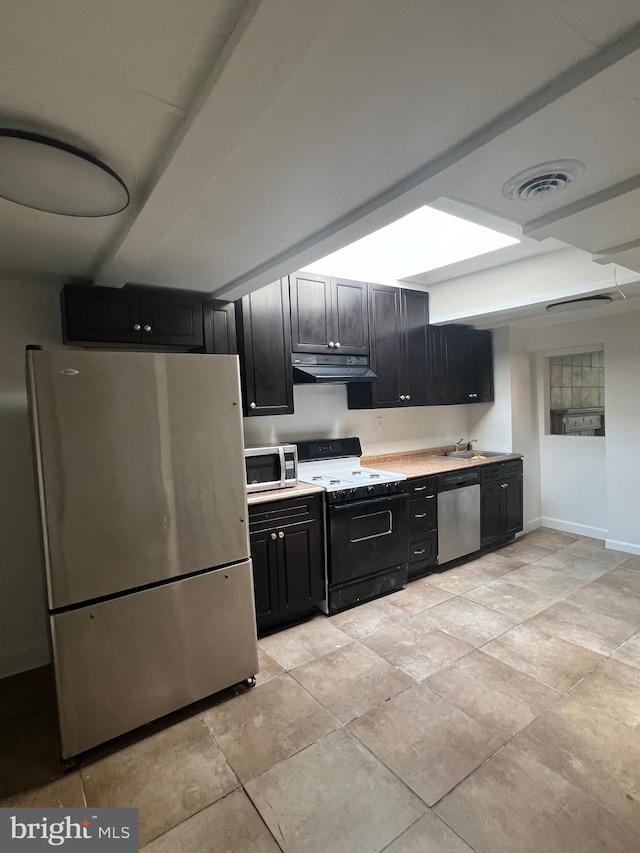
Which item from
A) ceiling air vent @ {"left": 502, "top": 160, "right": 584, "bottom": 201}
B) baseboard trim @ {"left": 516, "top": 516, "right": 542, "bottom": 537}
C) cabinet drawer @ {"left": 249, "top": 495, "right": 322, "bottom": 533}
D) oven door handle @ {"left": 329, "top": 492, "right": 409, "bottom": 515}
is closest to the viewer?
ceiling air vent @ {"left": 502, "top": 160, "right": 584, "bottom": 201}

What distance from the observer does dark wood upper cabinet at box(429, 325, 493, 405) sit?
404cm

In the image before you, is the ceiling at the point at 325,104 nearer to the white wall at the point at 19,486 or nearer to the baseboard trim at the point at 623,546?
the white wall at the point at 19,486

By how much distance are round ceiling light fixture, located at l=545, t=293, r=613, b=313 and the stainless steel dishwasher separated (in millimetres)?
1545

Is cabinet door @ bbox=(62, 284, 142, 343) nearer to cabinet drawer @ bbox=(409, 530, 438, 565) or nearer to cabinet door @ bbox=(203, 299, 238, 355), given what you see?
cabinet door @ bbox=(203, 299, 238, 355)

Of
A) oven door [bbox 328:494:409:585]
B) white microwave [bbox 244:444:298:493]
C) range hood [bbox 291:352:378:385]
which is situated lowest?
oven door [bbox 328:494:409:585]

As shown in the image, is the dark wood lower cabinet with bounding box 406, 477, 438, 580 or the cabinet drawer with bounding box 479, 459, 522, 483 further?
the cabinet drawer with bounding box 479, 459, 522, 483

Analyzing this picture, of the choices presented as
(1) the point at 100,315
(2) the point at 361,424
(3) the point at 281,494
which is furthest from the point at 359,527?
(1) the point at 100,315

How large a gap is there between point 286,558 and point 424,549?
1.37m

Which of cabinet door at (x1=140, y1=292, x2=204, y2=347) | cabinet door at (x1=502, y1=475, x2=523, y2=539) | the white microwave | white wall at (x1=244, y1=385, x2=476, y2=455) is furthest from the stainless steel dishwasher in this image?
cabinet door at (x1=140, y1=292, x2=204, y2=347)

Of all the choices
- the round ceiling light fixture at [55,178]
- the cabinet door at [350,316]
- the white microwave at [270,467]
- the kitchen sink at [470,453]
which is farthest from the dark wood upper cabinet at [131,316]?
the kitchen sink at [470,453]

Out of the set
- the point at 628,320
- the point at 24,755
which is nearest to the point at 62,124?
the point at 24,755

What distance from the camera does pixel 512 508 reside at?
4.29m

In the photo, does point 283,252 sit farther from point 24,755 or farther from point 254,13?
point 24,755

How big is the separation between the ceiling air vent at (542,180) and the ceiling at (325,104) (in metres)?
0.04
